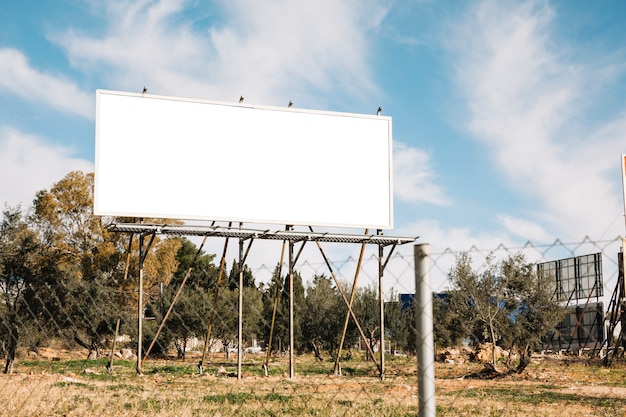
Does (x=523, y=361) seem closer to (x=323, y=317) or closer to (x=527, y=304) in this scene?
(x=527, y=304)

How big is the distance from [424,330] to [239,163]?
17.4m

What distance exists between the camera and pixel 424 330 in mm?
5184

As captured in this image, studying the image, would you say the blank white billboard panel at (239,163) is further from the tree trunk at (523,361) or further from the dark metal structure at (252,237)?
the tree trunk at (523,361)

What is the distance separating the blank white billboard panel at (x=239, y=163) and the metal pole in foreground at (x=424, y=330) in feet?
55.2

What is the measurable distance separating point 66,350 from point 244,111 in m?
26.6

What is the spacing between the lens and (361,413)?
11.6m

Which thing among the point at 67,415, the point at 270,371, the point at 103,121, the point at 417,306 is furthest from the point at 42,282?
the point at 417,306

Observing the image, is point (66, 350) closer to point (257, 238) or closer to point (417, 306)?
point (257, 238)

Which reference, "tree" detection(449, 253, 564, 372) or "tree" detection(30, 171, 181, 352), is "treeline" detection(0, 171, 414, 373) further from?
"tree" detection(449, 253, 564, 372)

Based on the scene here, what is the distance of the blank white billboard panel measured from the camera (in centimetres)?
2125

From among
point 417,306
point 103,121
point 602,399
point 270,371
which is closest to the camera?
point 417,306

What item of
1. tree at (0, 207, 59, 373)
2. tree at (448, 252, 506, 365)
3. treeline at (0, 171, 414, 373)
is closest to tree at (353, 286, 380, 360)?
treeline at (0, 171, 414, 373)

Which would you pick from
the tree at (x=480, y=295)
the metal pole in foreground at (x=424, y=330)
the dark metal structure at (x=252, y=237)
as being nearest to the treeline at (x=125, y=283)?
the tree at (x=480, y=295)

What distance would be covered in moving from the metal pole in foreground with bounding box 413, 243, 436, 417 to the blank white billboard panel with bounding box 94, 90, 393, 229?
1683 centimetres
